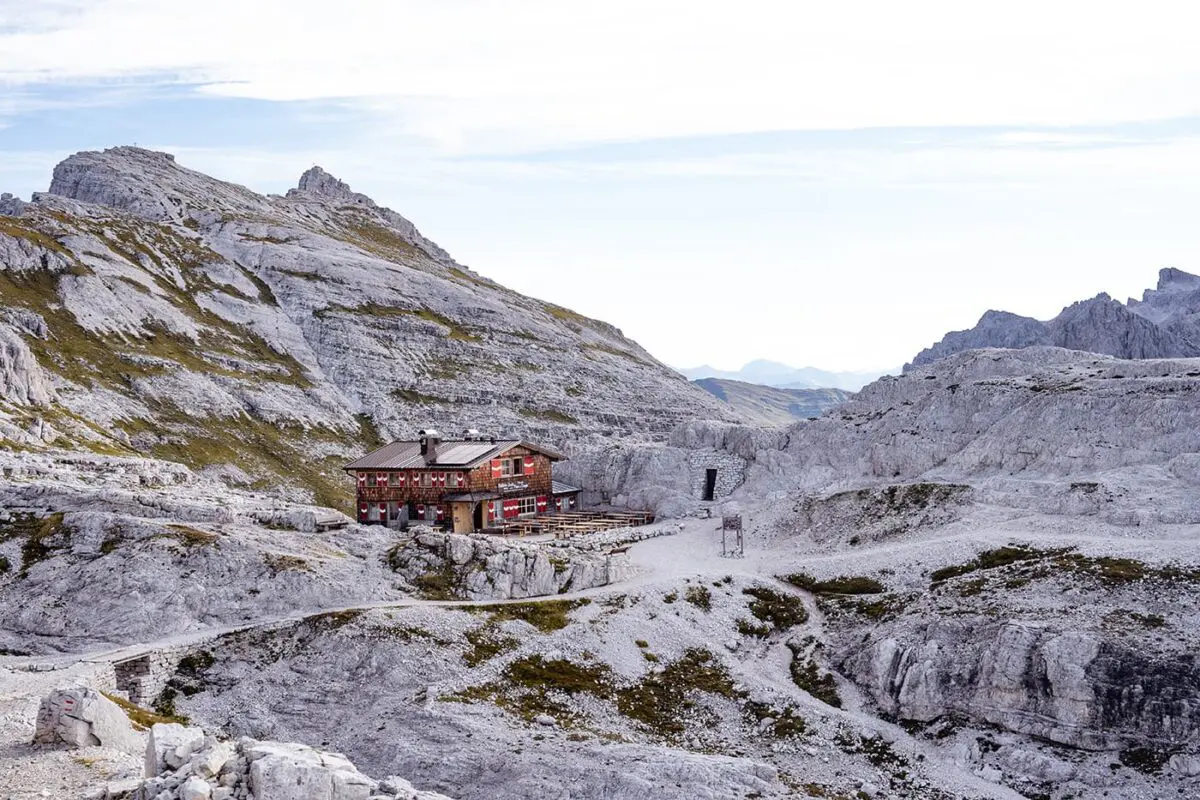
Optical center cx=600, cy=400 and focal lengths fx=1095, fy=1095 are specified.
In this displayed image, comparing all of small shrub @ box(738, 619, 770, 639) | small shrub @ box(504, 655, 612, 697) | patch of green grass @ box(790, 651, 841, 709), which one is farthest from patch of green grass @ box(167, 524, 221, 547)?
patch of green grass @ box(790, 651, 841, 709)

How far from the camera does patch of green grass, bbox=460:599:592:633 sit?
7825 centimetres

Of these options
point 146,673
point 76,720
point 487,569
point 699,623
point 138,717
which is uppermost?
point 487,569

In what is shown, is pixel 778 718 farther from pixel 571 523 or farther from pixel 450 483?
pixel 450 483

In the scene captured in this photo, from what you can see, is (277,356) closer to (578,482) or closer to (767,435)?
(578,482)

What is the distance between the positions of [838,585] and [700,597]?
37.3 feet

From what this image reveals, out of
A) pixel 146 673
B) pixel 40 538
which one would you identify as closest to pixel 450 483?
pixel 40 538

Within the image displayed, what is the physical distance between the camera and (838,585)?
8725 centimetres

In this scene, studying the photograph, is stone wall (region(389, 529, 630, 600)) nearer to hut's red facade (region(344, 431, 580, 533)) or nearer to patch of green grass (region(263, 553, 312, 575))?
patch of green grass (region(263, 553, 312, 575))

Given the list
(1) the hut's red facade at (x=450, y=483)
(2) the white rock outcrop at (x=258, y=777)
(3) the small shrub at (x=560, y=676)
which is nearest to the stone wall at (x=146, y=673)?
(3) the small shrub at (x=560, y=676)

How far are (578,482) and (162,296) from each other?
341 feet

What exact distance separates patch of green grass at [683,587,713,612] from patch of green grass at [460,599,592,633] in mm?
8553

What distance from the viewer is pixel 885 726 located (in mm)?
68562

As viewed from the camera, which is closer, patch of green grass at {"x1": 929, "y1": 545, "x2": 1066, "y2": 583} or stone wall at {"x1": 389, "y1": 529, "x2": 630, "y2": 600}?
patch of green grass at {"x1": 929, "y1": 545, "x2": 1066, "y2": 583}

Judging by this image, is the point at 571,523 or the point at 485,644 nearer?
the point at 485,644
